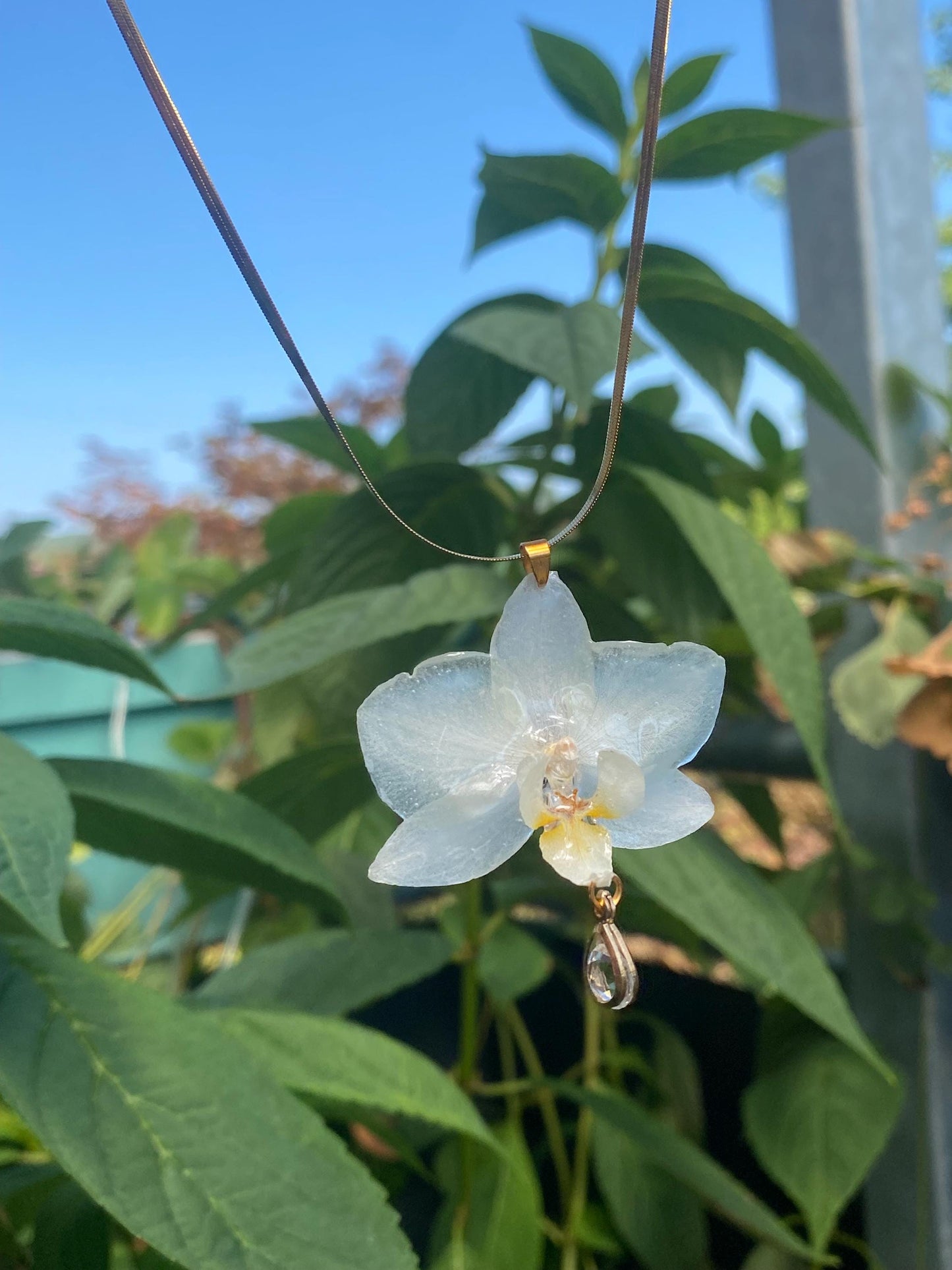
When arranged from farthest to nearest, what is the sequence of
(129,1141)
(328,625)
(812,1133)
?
(812,1133)
(328,625)
(129,1141)

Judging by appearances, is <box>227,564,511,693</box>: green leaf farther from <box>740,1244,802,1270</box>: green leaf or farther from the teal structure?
the teal structure

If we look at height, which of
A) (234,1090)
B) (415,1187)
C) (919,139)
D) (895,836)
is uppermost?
(919,139)

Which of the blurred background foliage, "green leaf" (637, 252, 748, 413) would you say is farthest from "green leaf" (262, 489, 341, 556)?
"green leaf" (637, 252, 748, 413)

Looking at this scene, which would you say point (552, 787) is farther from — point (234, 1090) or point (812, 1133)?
point (812, 1133)

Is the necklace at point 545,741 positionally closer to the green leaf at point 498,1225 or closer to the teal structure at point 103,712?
the green leaf at point 498,1225

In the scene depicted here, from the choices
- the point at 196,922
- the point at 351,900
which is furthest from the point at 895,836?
the point at 196,922

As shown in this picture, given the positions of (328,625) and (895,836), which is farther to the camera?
(895,836)

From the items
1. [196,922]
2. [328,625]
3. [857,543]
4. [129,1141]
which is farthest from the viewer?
[196,922]

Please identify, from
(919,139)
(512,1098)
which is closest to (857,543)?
(919,139)

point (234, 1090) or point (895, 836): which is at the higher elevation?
point (234, 1090)
